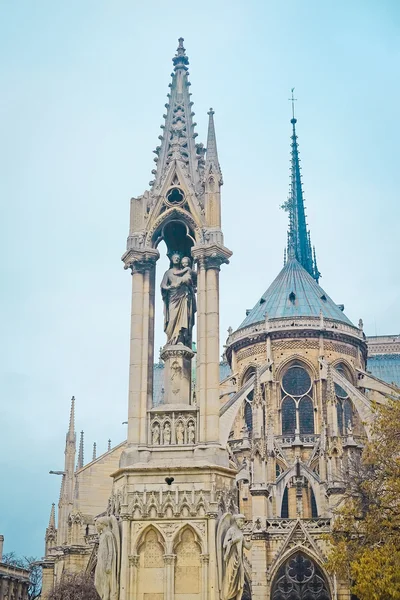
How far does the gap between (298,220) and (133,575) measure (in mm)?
87568

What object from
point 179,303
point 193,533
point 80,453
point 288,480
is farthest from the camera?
point 80,453

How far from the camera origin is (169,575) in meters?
10.3

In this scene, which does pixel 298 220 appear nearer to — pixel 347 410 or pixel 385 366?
pixel 385 366

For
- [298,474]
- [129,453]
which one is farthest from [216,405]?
[298,474]

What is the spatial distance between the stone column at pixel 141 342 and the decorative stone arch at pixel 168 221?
23 centimetres

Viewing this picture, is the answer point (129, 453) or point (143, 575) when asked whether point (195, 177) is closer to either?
point (129, 453)

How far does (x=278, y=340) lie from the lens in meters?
56.1

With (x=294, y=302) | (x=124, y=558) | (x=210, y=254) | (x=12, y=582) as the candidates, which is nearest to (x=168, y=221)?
(x=210, y=254)

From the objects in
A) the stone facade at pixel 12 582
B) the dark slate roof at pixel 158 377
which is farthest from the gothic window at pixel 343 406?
the stone facade at pixel 12 582

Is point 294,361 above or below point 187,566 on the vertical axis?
above

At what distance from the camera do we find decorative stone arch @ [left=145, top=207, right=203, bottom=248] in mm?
12094

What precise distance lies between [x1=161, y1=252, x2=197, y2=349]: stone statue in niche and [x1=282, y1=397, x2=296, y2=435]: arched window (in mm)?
42253

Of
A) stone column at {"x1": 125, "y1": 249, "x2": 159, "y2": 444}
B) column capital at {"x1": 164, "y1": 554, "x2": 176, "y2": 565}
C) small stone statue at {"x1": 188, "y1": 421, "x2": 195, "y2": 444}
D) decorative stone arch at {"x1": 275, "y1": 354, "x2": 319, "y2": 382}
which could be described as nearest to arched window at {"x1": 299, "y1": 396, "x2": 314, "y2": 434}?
decorative stone arch at {"x1": 275, "y1": 354, "x2": 319, "y2": 382}

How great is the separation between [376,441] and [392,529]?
2.52 metres
